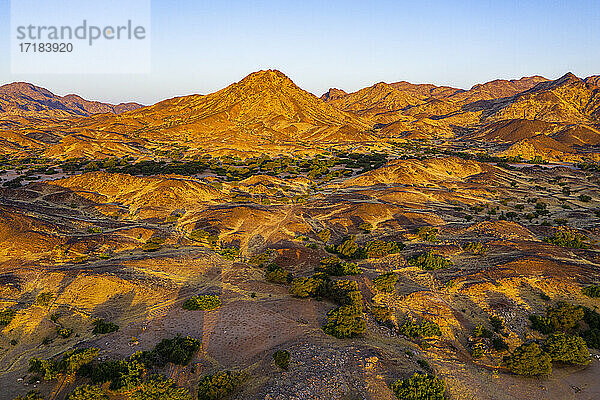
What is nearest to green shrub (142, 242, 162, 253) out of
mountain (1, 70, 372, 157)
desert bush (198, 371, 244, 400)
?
desert bush (198, 371, 244, 400)

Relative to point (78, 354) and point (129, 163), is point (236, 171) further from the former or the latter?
point (78, 354)

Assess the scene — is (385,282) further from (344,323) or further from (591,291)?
(591,291)

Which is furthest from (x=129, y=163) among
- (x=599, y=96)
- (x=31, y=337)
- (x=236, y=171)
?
(x=599, y=96)

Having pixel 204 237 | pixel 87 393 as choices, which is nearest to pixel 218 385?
pixel 87 393

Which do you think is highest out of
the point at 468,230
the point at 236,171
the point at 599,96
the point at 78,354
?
the point at 599,96

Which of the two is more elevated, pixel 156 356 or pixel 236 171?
pixel 236 171

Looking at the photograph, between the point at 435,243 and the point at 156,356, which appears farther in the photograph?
the point at 435,243

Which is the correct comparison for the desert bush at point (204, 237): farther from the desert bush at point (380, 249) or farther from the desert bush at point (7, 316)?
the desert bush at point (7, 316)
